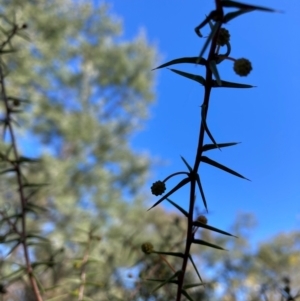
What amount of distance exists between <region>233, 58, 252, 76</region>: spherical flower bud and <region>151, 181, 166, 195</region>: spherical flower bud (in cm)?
11

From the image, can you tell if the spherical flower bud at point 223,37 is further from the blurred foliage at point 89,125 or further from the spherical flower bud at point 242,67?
the blurred foliage at point 89,125

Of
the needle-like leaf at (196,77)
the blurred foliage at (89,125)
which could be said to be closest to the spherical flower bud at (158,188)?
the needle-like leaf at (196,77)

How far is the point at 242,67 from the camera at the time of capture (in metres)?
0.22

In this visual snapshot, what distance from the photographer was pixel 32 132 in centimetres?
765

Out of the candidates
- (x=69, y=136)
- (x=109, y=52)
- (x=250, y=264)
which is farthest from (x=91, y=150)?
(x=250, y=264)

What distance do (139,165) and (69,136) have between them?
5.81 feet

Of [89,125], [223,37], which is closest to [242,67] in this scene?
[223,37]

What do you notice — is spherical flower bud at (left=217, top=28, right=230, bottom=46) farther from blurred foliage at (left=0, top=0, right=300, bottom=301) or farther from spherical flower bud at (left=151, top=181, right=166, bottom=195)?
blurred foliage at (left=0, top=0, right=300, bottom=301)

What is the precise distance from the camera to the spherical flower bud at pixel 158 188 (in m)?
0.29

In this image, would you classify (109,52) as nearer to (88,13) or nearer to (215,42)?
(88,13)

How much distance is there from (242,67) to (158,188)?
0.12 m

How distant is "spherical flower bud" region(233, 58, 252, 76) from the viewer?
0.73 ft

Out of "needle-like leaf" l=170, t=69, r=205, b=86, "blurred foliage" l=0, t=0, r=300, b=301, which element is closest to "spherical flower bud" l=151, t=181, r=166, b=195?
"needle-like leaf" l=170, t=69, r=205, b=86

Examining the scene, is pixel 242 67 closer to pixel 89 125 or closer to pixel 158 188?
pixel 158 188
